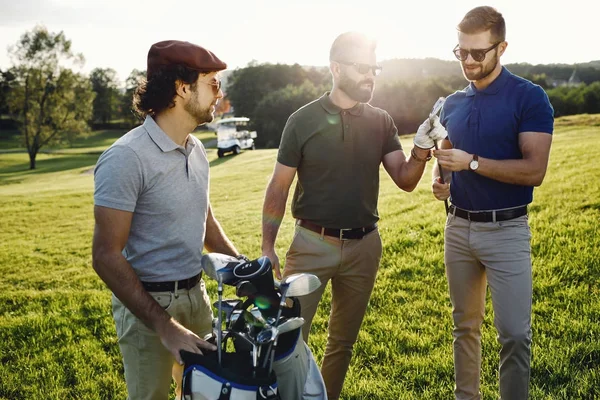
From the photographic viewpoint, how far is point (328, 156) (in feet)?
12.5

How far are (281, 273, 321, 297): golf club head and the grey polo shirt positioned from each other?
36.2 inches

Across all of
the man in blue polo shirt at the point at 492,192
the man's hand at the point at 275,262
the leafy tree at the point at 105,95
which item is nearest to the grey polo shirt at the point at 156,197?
the man's hand at the point at 275,262

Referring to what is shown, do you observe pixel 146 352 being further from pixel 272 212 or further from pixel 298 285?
pixel 272 212

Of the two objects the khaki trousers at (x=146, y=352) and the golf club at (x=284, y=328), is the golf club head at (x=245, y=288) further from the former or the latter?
the khaki trousers at (x=146, y=352)

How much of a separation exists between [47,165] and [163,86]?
164 feet

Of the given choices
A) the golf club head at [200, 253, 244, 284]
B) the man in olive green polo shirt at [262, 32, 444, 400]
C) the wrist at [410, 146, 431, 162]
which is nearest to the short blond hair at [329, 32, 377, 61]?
the man in olive green polo shirt at [262, 32, 444, 400]

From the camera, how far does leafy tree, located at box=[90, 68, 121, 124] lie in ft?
317

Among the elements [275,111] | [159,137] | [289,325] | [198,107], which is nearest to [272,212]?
[198,107]

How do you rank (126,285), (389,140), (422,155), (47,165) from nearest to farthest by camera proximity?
1. (126,285)
2. (422,155)
3. (389,140)
4. (47,165)

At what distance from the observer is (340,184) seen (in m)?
3.81

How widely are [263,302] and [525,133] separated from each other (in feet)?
7.74

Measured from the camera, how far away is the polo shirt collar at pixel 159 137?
2676 millimetres

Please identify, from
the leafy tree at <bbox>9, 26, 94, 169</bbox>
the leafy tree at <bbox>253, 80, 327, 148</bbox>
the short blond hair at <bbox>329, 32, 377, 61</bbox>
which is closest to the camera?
the short blond hair at <bbox>329, 32, 377, 61</bbox>

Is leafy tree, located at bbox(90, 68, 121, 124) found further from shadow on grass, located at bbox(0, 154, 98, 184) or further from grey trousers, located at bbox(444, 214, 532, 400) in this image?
grey trousers, located at bbox(444, 214, 532, 400)
